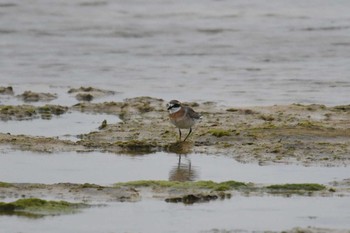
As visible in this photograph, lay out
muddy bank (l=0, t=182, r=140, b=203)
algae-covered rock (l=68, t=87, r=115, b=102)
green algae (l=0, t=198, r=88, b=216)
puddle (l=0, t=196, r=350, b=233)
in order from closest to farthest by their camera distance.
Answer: puddle (l=0, t=196, r=350, b=233) → green algae (l=0, t=198, r=88, b=216) → muddy bank (l=0, t=182, r=140, b=203) → algae-covered rock (l=68, t=87, r=115, b=102)

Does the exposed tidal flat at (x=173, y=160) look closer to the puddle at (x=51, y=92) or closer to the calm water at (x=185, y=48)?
the puddle at (x=51, y=92)

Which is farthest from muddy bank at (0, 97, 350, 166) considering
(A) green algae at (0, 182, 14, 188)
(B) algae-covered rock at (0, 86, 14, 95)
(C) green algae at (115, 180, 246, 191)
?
(A) green algae at (0, 182, 14, 188)

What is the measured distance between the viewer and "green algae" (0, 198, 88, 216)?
11477mm

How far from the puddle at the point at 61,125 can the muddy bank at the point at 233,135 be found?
0.88 ft

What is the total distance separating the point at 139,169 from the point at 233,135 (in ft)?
7.29

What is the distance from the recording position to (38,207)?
11.5 metres

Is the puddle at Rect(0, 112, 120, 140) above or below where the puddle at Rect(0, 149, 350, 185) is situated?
above

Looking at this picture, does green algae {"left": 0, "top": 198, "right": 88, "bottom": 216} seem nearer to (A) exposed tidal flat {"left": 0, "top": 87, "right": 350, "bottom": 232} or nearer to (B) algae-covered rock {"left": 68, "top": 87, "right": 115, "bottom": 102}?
(A) exposed tidal flat {"left": 0, "top": 87, "right": 350, "bottom": 232}

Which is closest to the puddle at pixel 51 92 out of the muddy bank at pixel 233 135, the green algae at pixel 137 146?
the muddy bank at pixel 233 135

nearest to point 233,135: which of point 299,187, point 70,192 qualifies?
point 299,187

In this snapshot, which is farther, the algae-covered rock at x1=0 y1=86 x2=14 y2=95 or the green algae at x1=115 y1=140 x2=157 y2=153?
the algae-covered rock at x1=0 y1=86 x2=14 y2=95

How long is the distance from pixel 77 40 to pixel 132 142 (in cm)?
1336

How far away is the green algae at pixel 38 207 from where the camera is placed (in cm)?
1148

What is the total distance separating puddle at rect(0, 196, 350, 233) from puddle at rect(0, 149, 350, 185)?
1103 mm
